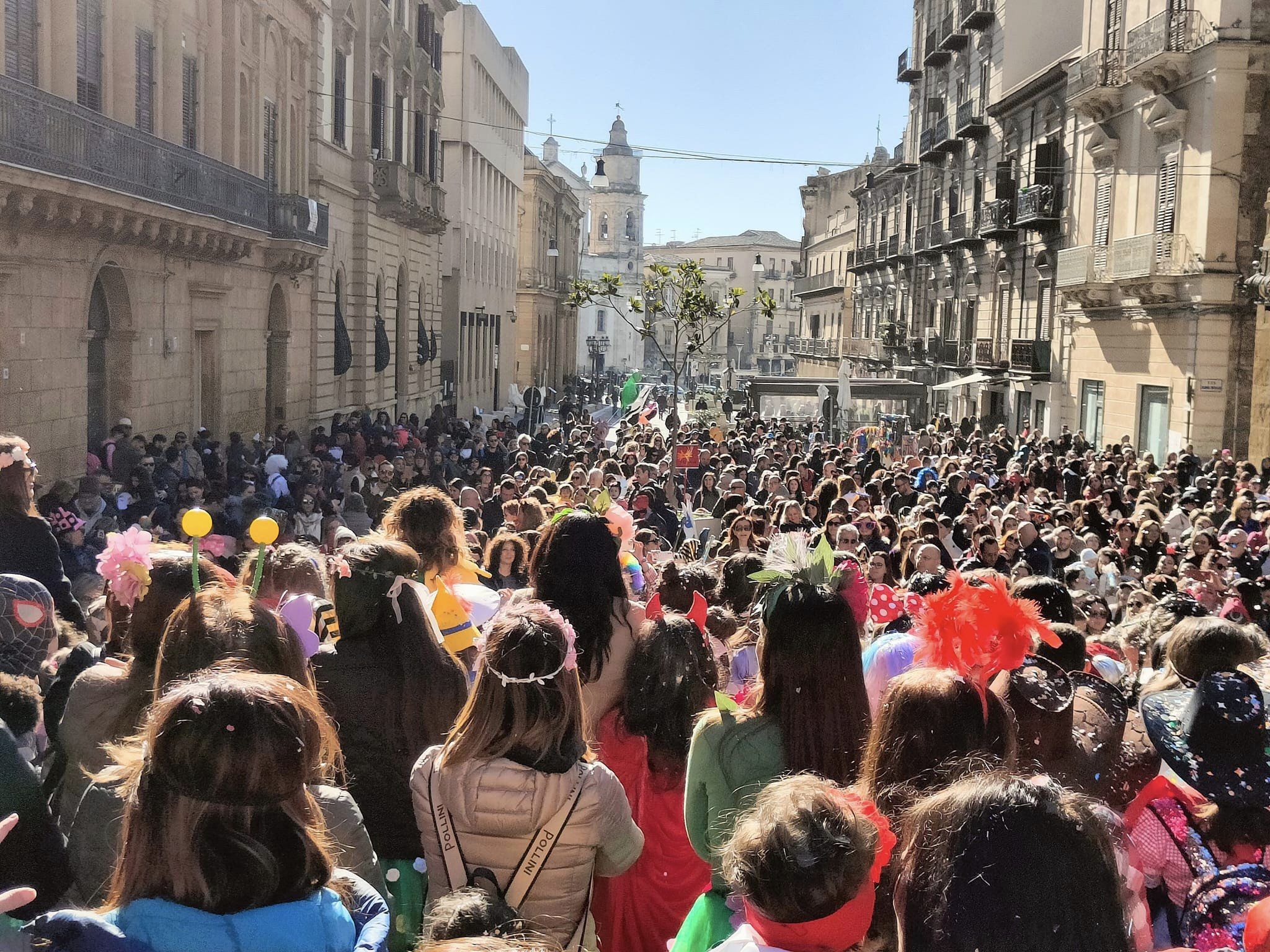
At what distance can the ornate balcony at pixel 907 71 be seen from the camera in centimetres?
4766

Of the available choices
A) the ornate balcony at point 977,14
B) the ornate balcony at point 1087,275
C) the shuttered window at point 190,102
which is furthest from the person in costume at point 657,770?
the ornate balcony at point 977,14

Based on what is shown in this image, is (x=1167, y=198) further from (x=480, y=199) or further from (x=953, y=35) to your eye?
(x=480, y=199)

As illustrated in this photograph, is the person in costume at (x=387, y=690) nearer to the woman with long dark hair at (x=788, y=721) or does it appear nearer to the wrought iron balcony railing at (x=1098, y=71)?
the woman with long dark hair at (x=788, y=721)

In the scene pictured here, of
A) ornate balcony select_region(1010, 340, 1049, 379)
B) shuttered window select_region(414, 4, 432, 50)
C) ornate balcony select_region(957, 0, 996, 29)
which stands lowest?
ornate balcony select_region(1010, 340, 1049, 379)

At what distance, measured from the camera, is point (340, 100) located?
29.0 metres

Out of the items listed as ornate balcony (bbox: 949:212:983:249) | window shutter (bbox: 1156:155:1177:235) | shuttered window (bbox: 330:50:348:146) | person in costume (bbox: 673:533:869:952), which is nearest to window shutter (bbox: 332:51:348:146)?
shuttered window (bbox: 330:50:348:146)

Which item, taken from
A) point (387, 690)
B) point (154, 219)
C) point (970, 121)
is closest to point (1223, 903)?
point (387, 690)

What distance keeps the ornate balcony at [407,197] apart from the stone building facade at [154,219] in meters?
4.57

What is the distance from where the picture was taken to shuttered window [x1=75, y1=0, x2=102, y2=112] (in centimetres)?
1584

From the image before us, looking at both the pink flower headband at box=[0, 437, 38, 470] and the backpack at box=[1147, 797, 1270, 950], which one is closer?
the backpack at box=[1147, 797, 1270, 950]

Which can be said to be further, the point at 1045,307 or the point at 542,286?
the point at 542,286

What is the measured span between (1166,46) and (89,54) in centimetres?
1955

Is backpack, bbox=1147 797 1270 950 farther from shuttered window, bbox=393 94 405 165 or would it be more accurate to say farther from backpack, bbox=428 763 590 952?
shuttered window, bbox=393 94 405 165

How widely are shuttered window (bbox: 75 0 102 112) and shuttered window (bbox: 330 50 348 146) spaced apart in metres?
11.8
